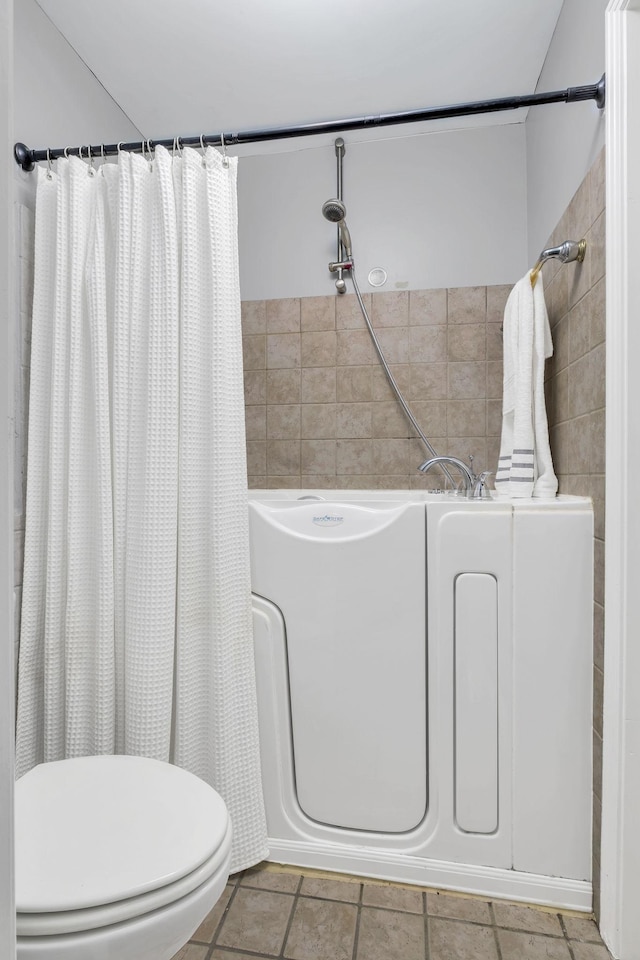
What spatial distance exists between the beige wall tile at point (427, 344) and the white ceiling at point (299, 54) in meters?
0.80

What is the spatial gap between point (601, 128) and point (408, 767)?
158 centimetres

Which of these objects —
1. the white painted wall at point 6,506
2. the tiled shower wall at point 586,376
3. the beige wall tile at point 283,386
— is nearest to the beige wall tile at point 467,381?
the tiled shower wall at point 586,376

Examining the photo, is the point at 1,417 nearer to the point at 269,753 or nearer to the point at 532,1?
the point at 269,753

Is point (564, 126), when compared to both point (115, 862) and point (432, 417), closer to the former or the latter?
point (432, 417)

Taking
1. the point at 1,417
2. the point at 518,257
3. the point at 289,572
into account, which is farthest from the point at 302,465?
the point at 1,417

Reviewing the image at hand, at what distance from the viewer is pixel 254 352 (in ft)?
7.84

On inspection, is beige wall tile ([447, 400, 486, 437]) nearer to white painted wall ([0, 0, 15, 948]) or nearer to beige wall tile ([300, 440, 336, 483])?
beige wall tile ([300, 440, 336, 483])

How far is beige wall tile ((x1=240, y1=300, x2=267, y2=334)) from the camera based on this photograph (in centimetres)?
238

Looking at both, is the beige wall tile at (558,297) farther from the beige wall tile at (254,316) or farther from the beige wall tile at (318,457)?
the beige wall tile at (254,316)

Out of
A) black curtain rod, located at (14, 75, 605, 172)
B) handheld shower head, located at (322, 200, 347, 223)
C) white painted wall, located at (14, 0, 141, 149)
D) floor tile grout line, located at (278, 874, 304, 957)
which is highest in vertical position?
white painted wall, located at (14, 0, 141, 149)

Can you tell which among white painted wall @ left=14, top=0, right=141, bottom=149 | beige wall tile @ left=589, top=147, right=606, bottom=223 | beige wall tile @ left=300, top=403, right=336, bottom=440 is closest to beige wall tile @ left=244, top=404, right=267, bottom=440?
beige wall tile @ left=300, top=403, right=336, bottom=440

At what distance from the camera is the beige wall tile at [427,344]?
2.21 metres

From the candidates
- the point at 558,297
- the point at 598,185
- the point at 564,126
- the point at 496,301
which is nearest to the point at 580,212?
the point at 598,185

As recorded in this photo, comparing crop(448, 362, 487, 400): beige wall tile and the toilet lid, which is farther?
crop(448, 362, 487, 400): beige wall tile
